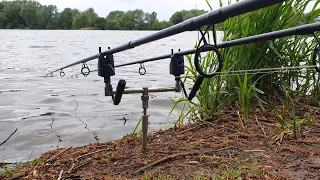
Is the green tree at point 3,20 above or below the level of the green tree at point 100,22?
above

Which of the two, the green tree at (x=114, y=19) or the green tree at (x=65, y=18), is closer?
the green tree at (x=114, y=19)

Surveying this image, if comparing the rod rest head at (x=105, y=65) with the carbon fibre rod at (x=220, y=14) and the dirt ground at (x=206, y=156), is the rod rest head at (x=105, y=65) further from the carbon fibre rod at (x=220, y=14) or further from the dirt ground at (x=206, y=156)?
the carbon fibre rod at (x=220, y=14)

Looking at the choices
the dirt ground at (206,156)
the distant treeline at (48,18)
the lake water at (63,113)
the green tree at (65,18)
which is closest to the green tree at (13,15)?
the distant treeline at (48,18)

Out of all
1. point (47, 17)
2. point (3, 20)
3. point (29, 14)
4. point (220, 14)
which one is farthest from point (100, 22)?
point (220, 14)

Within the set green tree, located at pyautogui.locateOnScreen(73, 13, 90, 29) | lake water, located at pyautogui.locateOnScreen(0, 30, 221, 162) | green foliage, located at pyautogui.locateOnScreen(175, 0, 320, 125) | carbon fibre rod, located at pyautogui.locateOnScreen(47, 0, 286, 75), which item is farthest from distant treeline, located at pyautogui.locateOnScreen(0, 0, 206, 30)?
carbon fibre rod, located at pyautogui.locateOnScreen(47, 0, 286, 75)

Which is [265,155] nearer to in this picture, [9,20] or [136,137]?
[136,137]

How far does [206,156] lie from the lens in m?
2.66

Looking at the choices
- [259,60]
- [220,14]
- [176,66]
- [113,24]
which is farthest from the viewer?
[113,24]

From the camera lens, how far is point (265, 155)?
2672 mm

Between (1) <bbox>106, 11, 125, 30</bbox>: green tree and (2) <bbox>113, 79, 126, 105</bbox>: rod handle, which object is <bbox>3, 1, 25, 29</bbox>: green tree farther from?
(2) <bbox>113, 79, 126, 105</bbox>: rod handle

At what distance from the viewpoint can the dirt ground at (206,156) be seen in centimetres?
242

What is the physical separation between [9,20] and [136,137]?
256ft

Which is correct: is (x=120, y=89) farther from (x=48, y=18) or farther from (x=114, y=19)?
(x=48, y=18)

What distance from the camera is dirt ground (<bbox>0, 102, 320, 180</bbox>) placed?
242 centimetres
